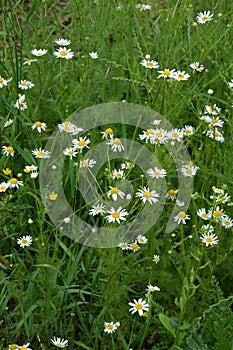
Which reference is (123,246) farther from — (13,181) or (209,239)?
(13,181)

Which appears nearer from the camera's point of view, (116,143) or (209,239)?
(209,239)

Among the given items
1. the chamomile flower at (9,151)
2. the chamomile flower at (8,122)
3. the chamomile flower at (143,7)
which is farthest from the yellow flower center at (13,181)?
the chamomile flower at (143,7)

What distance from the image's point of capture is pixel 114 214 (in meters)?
1.87

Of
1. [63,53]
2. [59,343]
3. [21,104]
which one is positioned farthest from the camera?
[63,53]

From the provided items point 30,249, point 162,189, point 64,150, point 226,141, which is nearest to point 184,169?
point 162,189

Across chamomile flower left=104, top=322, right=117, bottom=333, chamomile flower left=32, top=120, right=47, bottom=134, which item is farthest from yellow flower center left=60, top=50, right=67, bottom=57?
chamomile flower left=104, top=322, right=117, bottom=333

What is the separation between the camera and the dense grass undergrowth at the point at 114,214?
1821 mm

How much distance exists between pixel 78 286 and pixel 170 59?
103cm

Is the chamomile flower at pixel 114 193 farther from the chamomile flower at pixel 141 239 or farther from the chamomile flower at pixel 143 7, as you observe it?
the chamomile flower at pixel 143 7

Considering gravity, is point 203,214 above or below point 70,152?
below

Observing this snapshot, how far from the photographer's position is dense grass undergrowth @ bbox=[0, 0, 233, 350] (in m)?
1.82

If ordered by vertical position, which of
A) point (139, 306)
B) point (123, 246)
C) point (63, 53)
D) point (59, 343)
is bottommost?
point (59, 343)

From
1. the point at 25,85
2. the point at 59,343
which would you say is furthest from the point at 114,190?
the point at 25,85

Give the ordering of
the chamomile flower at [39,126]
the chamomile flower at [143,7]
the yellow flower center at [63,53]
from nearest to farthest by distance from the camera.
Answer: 1. the chamomile flower at [39,126]
2. the yellow flower center at [63,53]
3. the chamomile flower at [143,7]
